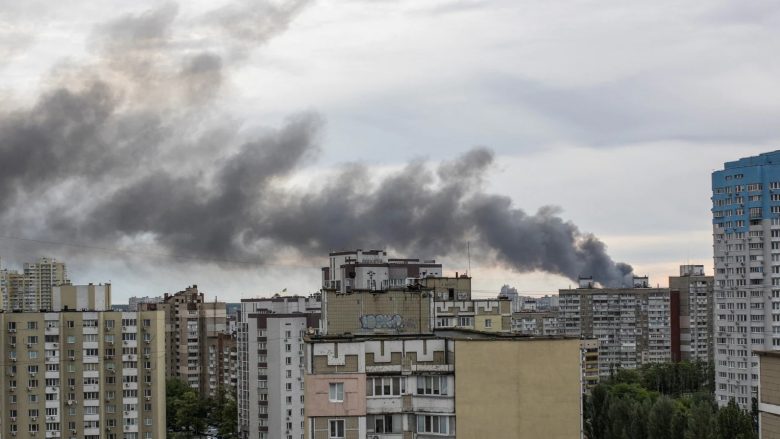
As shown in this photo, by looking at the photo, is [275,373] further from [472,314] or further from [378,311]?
[378,311]

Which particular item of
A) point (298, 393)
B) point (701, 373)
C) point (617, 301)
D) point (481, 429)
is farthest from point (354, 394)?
point (617, 301)

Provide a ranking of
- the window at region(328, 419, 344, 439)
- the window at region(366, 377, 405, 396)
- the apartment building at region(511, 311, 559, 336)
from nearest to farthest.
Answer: the window at region(328, 419, 344, 439) → the window at region(366, 377, 405, 396) → the apartment building at region(511, 311, 559, 336)

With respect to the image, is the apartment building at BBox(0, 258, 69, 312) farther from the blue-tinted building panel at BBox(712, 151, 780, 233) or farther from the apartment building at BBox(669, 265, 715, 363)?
the blue-tinted building panel at BBox(712, 151, 780, 233)

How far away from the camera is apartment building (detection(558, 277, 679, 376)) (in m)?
125

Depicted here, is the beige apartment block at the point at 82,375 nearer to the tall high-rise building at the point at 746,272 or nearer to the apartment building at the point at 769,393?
the tall high-rise building at the point at 746,272

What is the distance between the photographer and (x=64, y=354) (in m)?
57.6

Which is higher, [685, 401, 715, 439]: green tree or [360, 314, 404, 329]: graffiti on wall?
[360, 314, 404, 329]: graffiti on wall

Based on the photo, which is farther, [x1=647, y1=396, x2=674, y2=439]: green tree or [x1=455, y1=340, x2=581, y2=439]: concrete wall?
[x1=647, y1=396, x2=674, y2=439]: green tree

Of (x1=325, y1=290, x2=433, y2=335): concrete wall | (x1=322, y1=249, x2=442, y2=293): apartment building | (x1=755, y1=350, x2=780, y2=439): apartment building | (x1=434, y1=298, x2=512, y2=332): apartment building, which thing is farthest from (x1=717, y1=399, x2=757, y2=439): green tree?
(x1=755, y1=350, x2=780, y2=439): apartment building

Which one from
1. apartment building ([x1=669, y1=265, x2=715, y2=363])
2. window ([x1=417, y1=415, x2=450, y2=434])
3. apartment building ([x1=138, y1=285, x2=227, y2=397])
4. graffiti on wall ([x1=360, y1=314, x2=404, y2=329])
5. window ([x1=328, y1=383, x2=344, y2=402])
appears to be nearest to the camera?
window ([x1=417, y1=415, x2=450, y2=434])

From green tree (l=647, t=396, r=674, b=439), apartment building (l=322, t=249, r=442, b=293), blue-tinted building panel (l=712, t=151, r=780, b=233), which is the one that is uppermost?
blue-tinted building panel (l=712, t=151, r=780, b=233)

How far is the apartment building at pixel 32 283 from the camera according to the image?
139 metres

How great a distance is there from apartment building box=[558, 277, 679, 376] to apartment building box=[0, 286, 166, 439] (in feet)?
242

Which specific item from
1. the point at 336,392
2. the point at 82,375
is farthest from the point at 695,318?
the point at 336,392
